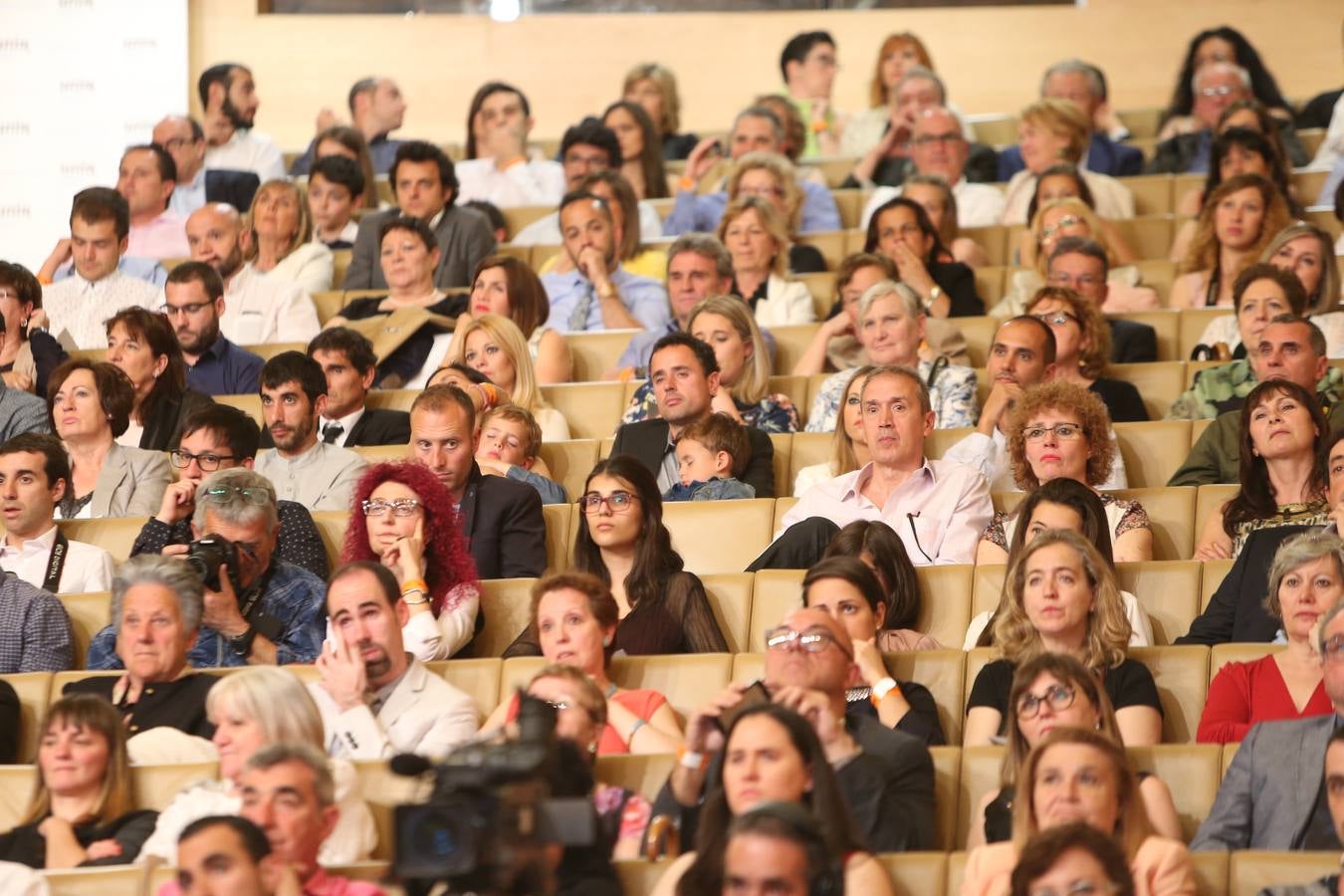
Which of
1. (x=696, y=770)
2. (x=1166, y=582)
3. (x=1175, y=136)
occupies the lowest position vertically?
(x=696, y=770)

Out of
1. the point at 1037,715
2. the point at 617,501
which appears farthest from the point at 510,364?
the point at 1037,715

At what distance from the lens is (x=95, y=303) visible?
19.7ft

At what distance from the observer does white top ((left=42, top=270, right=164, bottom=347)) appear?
6.00 meters

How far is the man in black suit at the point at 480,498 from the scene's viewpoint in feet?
14.5

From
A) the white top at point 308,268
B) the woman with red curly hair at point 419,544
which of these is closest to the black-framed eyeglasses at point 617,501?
the woman with red curly hair at point 419,544

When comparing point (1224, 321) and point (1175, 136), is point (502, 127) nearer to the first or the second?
point (1175, 136)

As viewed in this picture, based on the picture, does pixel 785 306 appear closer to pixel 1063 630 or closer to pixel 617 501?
pixel 617 501

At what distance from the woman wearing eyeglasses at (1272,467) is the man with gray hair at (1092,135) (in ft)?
10.0

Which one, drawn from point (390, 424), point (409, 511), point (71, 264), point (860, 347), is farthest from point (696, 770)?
point (71, 264)

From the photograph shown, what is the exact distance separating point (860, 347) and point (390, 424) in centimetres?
122

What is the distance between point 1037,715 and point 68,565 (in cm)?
210

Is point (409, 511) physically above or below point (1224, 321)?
below

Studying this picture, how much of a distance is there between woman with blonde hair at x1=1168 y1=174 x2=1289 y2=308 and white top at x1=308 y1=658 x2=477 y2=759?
9.45 ft

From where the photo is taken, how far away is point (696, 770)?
317 cm
